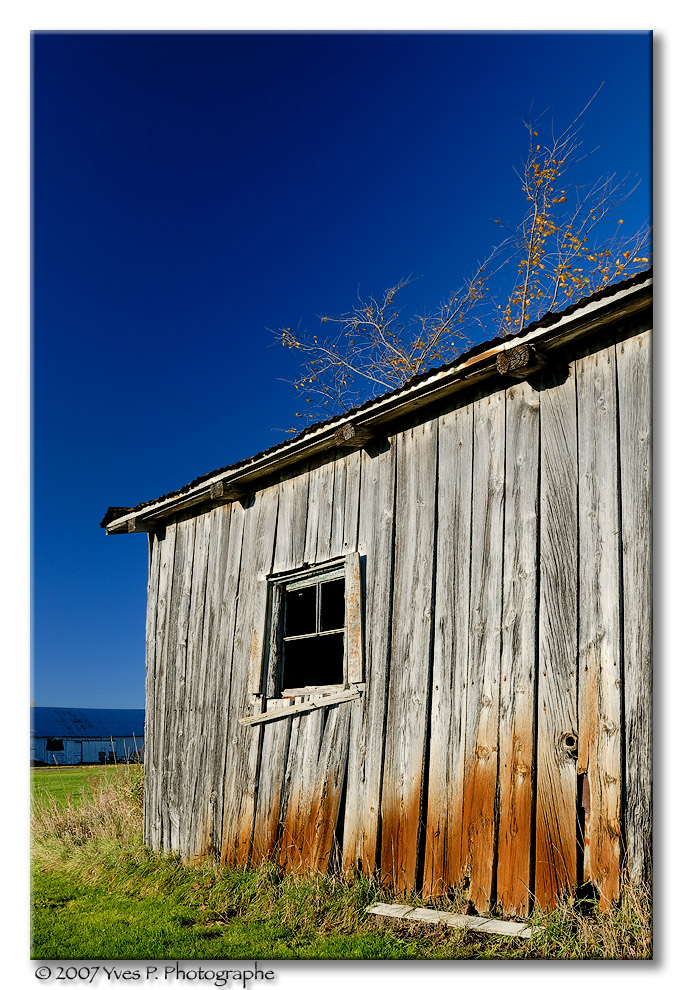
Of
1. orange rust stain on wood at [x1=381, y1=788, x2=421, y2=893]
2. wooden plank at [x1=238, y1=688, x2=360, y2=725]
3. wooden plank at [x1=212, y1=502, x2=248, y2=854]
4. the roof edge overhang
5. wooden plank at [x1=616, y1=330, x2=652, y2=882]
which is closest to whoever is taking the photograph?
wooden plank at [x1=616, y1=330, x2=652, y2=882]

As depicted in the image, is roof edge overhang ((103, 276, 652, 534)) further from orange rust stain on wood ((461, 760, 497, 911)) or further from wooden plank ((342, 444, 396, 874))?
orange rust stain on wood ((461, 760, 497, 911))

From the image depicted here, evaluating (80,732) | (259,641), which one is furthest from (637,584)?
(80,732)

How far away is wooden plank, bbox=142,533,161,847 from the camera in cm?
738

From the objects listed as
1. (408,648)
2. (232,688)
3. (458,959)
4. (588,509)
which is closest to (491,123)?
(588,509)

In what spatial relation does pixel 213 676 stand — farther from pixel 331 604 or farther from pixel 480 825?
pixel 480 825

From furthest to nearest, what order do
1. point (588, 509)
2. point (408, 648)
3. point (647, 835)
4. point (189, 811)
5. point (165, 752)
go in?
point (165, 752)
point (189, 811)
point (408, 648)
point (588, 509)
point (647, 835)

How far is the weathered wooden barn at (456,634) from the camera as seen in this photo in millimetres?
3912

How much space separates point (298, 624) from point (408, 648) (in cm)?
243

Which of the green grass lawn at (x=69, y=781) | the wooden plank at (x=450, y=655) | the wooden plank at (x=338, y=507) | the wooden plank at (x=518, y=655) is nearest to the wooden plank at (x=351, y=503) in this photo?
the wooden plank at (x=338, y=507)

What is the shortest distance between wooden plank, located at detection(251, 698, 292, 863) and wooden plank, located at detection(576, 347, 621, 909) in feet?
8.58

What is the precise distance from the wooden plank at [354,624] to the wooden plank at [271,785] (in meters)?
0.80

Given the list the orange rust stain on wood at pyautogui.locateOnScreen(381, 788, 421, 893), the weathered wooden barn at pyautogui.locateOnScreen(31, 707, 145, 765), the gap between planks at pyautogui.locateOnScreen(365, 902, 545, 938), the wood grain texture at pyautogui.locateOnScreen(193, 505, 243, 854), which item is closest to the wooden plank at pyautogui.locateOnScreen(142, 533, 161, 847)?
the wood grain texture at pyautogui.locateOnScreen(193, 505, 243, 854)
